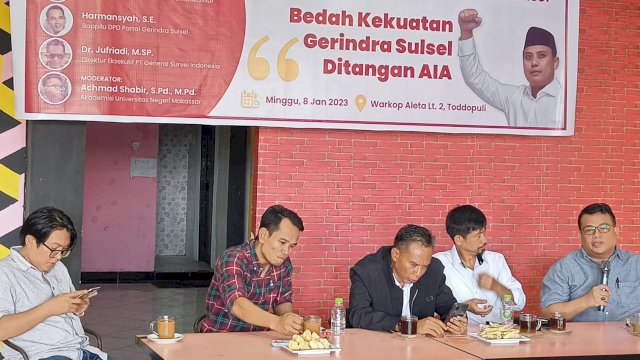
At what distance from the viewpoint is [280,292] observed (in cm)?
481

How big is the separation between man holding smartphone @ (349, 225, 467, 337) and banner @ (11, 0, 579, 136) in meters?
1.99

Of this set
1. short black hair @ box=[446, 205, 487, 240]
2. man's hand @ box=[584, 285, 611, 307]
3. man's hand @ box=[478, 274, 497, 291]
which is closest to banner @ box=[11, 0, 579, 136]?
short black hair @ box=[446, 205, 487, 240]

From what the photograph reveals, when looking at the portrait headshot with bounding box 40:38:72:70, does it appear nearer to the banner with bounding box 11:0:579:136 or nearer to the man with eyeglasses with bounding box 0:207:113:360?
the banner with bounding box 11:0:579:136

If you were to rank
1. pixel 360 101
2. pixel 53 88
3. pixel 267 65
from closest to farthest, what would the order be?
pixel 53 88 → pixel 267 65 → pixel 360 101

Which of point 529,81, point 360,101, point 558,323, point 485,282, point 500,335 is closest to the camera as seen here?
point 500,335

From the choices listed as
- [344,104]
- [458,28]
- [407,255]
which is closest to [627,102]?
[458,28]

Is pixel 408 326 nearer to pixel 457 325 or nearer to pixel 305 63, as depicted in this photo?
pixel 457 325

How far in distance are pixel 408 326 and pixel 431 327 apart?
148 mm

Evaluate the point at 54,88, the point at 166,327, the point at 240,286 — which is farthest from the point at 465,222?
the point at 54,88

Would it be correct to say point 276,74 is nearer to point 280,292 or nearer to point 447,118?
point 447,118

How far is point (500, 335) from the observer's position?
432cm

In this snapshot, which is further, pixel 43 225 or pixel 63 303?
pixel 43 225

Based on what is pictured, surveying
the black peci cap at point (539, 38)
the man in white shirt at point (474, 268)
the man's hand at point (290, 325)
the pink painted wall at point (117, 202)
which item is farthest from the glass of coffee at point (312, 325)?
the pink painted wall at point (117, 202)

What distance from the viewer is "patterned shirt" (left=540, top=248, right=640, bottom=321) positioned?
5.22m
